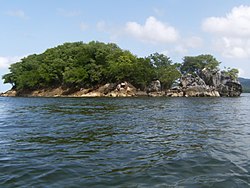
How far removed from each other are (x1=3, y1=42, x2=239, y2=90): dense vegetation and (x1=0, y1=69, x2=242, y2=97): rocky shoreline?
3020 mm

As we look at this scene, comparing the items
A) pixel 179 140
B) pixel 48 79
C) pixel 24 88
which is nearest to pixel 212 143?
pixel 179 140

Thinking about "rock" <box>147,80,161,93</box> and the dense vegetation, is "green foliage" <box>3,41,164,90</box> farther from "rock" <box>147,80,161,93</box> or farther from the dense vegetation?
"rock" <box>147,80,161,93</box>

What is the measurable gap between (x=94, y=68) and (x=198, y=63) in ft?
167

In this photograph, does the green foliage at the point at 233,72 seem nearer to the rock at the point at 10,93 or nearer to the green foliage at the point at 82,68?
the green foliage at the point at 82,68

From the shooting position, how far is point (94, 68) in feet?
338

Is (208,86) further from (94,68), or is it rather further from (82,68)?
(82,68)

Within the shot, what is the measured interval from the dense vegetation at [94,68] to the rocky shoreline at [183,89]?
3.02 meters

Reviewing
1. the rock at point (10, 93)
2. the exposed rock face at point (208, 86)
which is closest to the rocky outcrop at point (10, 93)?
the rock at point (10, 93)

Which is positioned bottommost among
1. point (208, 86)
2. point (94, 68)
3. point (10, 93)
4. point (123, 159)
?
point (123, 159)

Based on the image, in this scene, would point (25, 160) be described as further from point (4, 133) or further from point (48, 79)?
point (48, 79)

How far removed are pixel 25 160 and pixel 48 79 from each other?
105224mm

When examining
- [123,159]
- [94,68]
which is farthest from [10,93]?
[123,159]

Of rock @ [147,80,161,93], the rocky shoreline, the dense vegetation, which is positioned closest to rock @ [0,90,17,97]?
the dense vegetation

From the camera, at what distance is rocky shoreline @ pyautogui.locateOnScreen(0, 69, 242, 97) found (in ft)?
306
